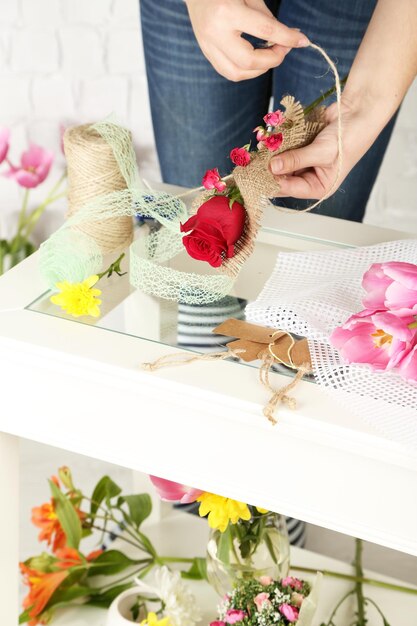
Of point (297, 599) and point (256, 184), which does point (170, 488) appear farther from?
point (256, 184)

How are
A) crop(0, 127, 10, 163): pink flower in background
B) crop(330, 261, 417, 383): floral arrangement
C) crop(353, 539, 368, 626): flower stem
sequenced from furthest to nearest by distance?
crop(0, 127, 10, 163): pink flower in background
crop(353, 539, 368, 626): flower stem
crop(330, 261, 417, 383): floral arrangement

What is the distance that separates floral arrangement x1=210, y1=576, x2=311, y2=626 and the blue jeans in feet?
1.46

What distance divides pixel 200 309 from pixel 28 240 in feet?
4.06

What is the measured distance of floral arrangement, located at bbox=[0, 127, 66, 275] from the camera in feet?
5.47

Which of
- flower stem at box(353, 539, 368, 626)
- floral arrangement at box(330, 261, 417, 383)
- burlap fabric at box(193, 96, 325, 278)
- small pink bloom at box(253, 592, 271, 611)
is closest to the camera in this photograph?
floral arrangement at box(330, 261, 417, 383)

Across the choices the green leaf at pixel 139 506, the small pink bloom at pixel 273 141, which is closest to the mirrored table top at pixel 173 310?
the small pink bloom at pixel 273 141

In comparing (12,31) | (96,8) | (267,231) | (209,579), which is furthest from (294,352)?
(12,31)

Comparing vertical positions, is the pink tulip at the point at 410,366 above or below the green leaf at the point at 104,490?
above

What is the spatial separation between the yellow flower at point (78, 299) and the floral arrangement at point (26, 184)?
908 mm

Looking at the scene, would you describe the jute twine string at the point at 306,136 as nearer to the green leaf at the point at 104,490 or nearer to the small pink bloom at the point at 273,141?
the small pink bloom at the point at 273,141

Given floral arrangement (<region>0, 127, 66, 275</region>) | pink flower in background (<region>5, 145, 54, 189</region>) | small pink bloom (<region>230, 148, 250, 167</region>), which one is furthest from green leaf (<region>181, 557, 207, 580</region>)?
pink flower in background (<region>5, 145, 54, 189</region>)

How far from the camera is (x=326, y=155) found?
0.78 metres

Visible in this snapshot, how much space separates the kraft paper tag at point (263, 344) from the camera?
0.66 metres

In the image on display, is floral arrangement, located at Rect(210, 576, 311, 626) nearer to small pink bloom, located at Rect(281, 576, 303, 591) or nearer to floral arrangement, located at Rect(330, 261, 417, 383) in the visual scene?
small pink bloom, located at Rect(281, 576, 303, 591)
